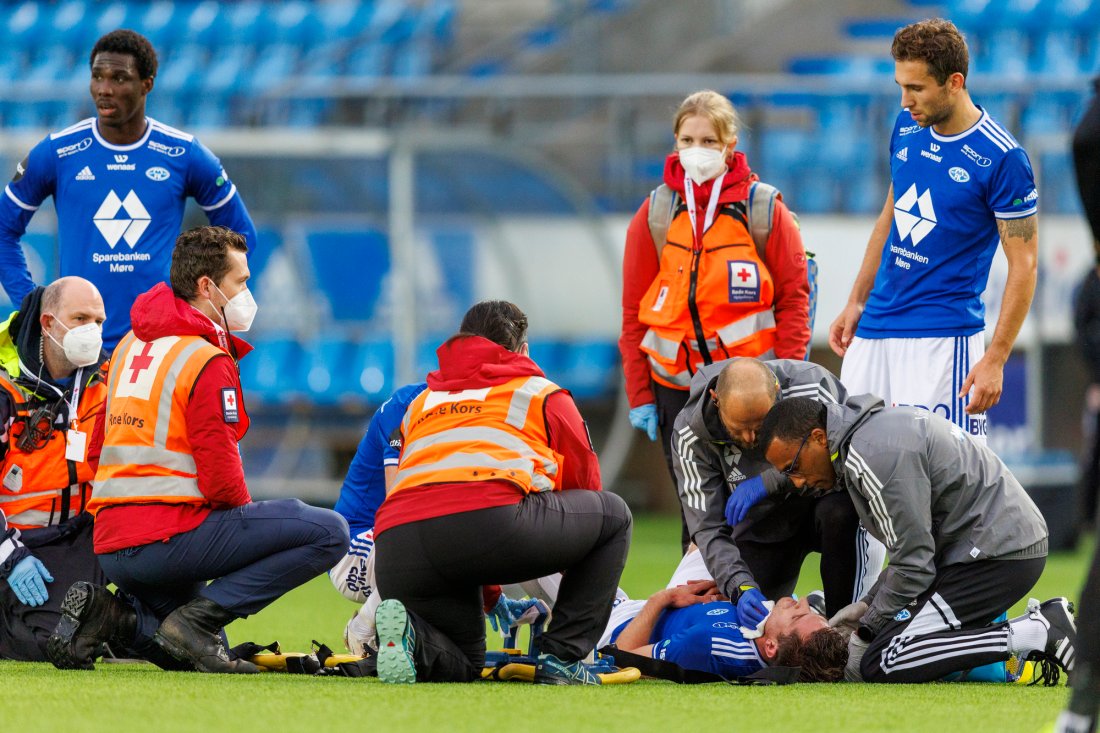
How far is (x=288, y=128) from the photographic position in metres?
13.0

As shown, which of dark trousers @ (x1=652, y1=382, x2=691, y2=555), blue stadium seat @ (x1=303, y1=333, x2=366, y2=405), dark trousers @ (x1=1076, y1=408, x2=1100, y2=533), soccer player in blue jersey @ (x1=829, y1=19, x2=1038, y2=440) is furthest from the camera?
blue stadium seat @ (x1=303, y1=333, x2=366, y2=405)

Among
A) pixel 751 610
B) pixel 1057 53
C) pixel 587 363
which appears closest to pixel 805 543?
pixel 751 610

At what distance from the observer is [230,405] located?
18.6 feet

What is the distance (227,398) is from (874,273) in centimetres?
282

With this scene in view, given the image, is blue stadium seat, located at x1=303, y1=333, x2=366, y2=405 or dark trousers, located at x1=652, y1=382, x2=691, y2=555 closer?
dark trousers, located at x1=652, y1=382, x2=691, y2=555

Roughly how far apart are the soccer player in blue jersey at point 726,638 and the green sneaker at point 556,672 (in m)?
0.45

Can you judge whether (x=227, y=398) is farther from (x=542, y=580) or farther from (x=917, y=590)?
(x=917, y=590)

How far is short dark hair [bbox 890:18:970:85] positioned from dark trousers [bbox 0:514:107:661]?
11.7 feet

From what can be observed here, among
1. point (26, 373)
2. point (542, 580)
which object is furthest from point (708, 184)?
point (26, 373)

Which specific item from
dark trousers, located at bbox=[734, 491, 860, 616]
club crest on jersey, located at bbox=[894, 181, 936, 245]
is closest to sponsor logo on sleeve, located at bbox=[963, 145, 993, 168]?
club crest on jersey, located at bbox=[894, 181, 936, 245]

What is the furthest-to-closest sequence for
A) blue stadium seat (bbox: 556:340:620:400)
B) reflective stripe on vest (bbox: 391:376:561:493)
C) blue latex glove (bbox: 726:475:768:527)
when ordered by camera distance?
blue stadium seat (bbox: 556:340:620:400) < blue latex glove (bbox: 726:475:768:527) < reflective stripe on vest (bbox: 391:376:561:493)

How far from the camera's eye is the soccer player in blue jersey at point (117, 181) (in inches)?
277

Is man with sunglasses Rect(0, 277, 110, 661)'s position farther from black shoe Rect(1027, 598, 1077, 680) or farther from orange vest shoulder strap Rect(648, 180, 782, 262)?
black shoe Rect(1027, 598, 1077, 680)

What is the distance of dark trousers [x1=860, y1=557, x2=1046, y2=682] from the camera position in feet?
18.4
